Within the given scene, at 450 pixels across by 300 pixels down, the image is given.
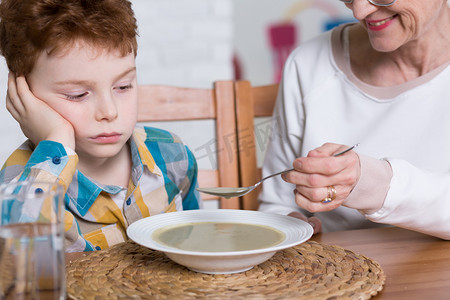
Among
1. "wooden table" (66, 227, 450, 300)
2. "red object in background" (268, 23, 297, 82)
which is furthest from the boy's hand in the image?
"red object in background" (268, 23, 297, 82)

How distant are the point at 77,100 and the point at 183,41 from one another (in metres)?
1.57

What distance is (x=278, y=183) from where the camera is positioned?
58.5 inches

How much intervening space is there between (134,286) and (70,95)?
0.48m

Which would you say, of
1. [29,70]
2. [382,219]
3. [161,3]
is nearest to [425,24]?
[382,219]

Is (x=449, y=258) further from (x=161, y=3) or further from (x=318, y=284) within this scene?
(x=161, y=3)

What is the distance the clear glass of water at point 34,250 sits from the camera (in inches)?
26.3

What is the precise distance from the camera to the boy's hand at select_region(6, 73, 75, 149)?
1.08m

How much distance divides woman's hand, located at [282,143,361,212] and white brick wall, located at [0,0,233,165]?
5.55ft

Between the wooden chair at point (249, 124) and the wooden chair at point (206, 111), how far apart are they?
18 millimetres

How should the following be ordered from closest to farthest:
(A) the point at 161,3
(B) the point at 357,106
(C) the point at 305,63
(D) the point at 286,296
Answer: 1. (D) the point at 286,296
2. (B) the point at 357,106
3. (C) the point at 305,63
4. (A) the point at 161,3

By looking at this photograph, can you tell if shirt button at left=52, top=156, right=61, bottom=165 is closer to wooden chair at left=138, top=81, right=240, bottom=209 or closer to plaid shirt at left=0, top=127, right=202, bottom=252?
plaid shirt at left=0, top=127, right=202, bottom=252

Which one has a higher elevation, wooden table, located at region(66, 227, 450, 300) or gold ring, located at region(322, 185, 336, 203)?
gold ring, located at region(322, 185, 336, 203)

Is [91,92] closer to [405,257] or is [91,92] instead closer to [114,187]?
[114,187]

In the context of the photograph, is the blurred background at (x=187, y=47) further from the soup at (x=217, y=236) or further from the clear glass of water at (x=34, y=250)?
the clear glass of water at (x=34, y=250)
